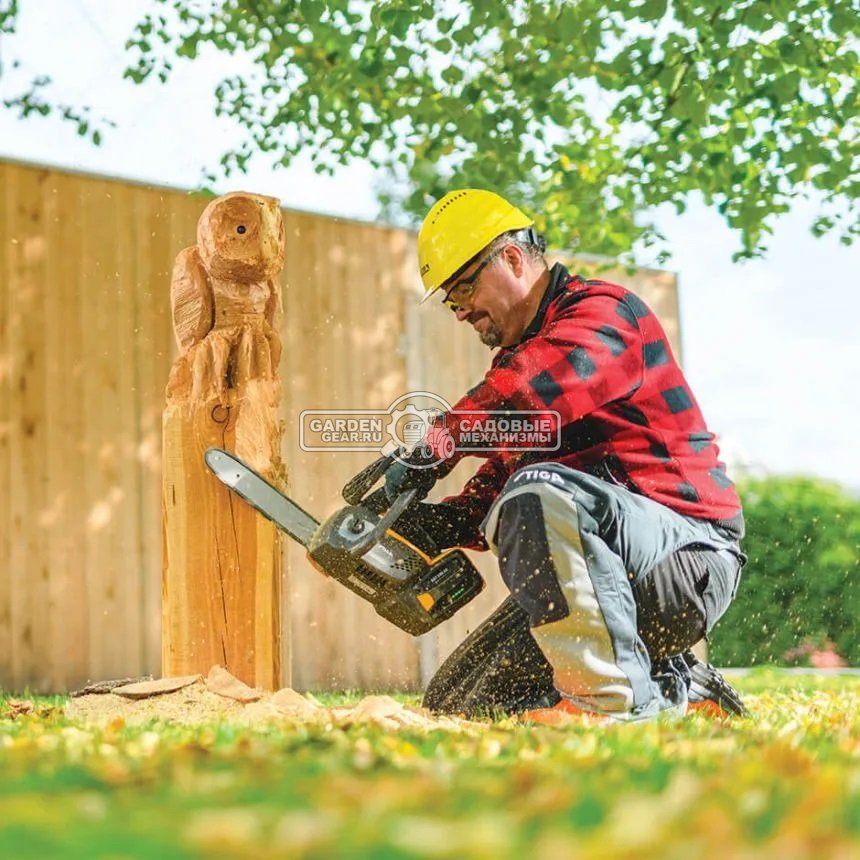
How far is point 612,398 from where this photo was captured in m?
3.20

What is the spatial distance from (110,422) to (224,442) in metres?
3.10

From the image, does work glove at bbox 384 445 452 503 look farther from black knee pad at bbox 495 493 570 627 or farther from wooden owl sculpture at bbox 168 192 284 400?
wooden owl sculpture at bbox 168 192 284 400

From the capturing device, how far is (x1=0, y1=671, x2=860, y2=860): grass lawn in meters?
1.09

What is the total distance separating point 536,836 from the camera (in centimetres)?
115

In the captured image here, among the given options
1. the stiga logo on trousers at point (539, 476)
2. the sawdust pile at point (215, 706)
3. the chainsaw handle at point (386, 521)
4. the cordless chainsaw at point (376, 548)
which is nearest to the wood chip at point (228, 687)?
the sawdust pile at point (215, 706)

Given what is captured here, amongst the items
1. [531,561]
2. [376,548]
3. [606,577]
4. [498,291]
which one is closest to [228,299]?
[498,291]

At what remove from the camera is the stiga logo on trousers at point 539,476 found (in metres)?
3.03

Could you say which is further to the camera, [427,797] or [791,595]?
[791,595]

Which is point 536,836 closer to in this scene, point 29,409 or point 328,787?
point 328,787

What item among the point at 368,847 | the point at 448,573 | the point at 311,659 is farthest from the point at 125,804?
the point at 311,659

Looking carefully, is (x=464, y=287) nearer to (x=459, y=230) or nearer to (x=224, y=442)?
(x=459, y=230)

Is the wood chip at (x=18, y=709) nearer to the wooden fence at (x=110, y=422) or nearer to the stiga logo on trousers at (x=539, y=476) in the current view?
the stiga logo on trousers at (x=539, y=476)

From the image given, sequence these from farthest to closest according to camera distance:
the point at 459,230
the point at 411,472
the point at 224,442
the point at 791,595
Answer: the point at 791,595
the point at 224,442
the point at 459,230
the point at 411,472

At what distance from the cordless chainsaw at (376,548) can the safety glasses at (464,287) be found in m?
0.59
